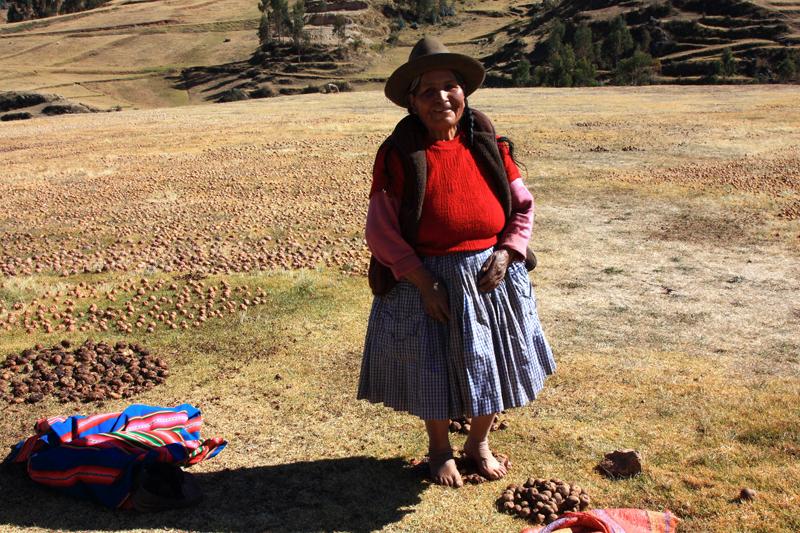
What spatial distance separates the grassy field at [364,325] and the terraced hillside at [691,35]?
51.6m

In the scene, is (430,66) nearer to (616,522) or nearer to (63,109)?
(616,522)

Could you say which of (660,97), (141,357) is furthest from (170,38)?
(141,357)

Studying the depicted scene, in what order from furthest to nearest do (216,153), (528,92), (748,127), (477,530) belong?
(528,92), (748,127), (216,153), (477,530)

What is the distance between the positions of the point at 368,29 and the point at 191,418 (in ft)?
397

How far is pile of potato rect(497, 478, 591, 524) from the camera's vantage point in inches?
176

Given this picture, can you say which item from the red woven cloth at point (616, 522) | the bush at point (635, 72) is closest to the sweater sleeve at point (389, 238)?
the red woven cloth at point (616, 522)

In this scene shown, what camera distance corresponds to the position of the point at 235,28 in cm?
12581

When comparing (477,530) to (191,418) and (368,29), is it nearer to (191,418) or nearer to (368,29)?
(191,418)

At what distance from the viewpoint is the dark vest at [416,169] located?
429 centimetres

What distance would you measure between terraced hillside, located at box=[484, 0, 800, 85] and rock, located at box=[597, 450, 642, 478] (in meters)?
60.7

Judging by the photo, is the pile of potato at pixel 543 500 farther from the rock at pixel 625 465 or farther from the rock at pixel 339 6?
the rock at pixel 339 6

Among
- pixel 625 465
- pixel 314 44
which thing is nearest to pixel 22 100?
pixel 625 465

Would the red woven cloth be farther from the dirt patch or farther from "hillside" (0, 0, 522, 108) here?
"hillside" (0, 0, 522, 108)

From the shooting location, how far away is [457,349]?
14.3 ft
